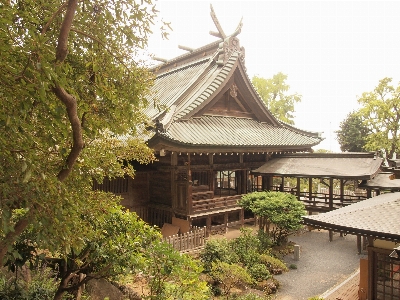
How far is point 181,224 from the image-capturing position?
13875 mm

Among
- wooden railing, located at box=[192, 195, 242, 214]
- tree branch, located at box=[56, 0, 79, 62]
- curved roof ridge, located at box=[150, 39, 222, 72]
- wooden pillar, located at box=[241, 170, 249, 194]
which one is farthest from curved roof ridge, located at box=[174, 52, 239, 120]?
tree branch, located at box=[56, 0, 79, 62]

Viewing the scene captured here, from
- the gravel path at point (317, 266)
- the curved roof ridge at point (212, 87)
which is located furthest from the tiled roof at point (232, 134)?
the gravel path at point (317, 266)

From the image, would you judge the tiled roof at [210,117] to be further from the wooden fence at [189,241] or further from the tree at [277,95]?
the tree at [277,95]

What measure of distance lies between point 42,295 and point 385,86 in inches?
1214

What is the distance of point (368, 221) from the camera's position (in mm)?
7082

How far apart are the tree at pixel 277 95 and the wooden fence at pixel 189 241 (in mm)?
23260

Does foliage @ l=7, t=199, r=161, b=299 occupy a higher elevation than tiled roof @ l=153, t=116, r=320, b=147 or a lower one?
lower

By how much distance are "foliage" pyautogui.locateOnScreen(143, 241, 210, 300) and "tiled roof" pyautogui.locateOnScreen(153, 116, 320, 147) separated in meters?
7.34

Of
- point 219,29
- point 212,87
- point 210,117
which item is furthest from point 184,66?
point 210,117

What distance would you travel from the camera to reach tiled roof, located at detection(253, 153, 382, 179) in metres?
14.5

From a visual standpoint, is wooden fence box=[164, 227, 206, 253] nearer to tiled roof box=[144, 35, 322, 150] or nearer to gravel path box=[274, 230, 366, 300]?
gravel path box=[274, 230, 366, 300]

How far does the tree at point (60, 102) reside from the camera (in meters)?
2.78

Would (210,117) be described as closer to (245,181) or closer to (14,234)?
(245,181)

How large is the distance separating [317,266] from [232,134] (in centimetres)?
722
